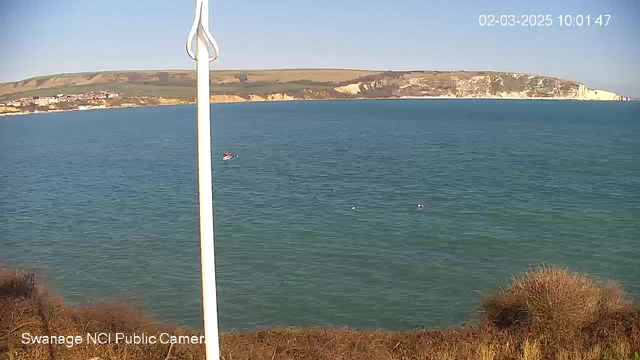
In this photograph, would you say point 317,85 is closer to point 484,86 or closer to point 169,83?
point 484,86

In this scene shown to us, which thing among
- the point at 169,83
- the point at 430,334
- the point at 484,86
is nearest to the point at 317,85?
the point at 484,86

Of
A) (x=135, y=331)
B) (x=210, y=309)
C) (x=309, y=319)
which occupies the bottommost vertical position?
(x=309, y=319)

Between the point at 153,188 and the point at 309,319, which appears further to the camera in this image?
the point at 153,188

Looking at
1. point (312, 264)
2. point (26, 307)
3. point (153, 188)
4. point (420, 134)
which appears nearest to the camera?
point (26, 307)

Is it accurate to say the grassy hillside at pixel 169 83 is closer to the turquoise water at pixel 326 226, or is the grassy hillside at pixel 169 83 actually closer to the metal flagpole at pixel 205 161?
the turquoise water at pixel 326 226

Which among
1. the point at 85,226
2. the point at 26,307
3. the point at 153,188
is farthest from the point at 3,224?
the point at 26,307

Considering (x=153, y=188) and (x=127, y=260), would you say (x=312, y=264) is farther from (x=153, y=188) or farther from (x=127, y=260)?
(x=153, y=188)

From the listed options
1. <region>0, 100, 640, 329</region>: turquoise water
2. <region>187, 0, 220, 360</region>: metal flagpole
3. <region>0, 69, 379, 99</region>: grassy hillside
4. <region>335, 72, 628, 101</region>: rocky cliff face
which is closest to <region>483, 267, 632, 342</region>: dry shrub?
<region>0, 100, 640, 329</region>: turquoise water
